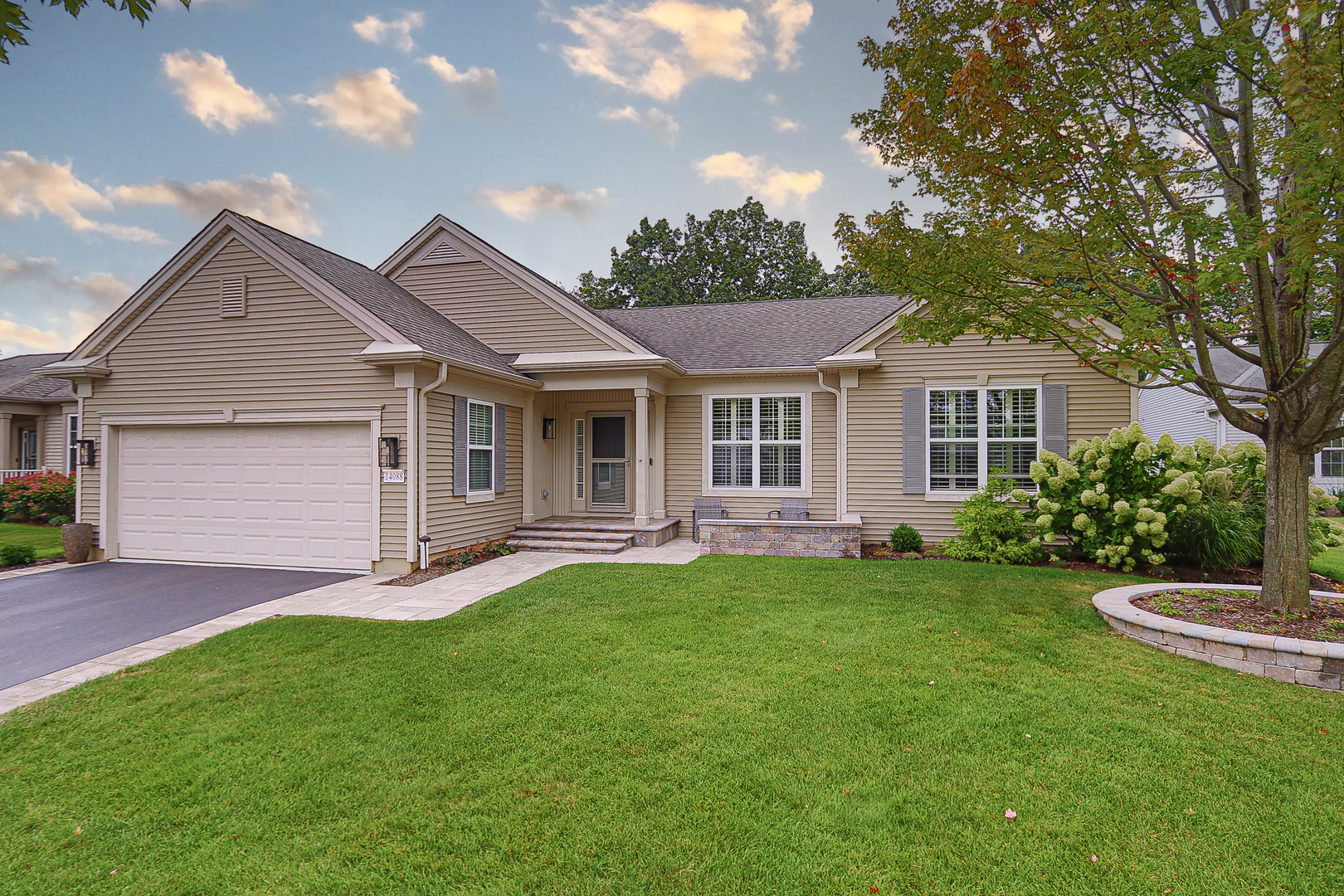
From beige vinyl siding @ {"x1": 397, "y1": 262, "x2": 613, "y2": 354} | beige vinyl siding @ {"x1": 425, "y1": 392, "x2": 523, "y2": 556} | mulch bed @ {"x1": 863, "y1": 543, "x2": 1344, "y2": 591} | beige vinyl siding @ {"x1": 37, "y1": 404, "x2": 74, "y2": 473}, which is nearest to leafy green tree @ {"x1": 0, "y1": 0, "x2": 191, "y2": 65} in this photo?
beige vinyl siding @ {"x1": 425, "y1": 392, "x2": 523, "y2": 556}

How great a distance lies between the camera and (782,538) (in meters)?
9.78

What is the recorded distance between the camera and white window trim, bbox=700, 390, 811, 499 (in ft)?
36.0

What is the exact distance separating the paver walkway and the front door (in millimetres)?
2489

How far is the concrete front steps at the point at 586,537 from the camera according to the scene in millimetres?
10023

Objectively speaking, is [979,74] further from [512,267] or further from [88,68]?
[88,68]

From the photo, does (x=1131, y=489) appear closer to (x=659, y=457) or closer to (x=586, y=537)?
(x=659, y=457)

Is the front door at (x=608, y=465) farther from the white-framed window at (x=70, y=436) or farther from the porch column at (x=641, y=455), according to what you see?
the white-framed window at (x=70, y=436)

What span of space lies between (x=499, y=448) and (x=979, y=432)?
8.09 m

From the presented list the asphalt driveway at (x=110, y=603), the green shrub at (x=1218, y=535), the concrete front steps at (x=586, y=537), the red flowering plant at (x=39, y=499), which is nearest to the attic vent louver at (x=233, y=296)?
the asphalt driveway at (x=110, y=603)

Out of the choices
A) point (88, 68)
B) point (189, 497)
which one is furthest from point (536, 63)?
point (189, 497)

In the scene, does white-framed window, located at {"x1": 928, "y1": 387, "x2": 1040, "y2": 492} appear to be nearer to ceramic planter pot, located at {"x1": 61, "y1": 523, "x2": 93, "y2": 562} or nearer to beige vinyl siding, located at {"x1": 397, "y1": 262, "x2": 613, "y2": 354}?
beige vinyl siding, located at {"x1": 397, "y1": 262, "x2": 613, "y2": 354}

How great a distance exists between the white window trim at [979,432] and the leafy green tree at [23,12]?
394 inches

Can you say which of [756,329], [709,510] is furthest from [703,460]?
[756,329]

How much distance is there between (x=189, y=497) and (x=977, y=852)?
36.0ft
